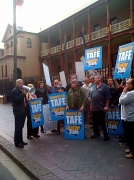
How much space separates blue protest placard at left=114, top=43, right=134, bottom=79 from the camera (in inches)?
220

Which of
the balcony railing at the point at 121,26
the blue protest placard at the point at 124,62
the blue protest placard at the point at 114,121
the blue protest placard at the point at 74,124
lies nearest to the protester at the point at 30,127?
the blue protest placard at the point at 74,124

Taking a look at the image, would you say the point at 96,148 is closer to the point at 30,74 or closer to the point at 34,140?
the point at 34,140

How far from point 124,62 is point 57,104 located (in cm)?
246

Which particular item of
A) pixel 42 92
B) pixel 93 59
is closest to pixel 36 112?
pixel 42 92

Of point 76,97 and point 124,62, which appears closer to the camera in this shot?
point 124,62

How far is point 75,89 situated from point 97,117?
39.8 inches

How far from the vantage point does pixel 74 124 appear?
632cm

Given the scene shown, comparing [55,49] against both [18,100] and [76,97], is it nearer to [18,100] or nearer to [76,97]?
[76,97]

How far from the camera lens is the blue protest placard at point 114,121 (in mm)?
6285

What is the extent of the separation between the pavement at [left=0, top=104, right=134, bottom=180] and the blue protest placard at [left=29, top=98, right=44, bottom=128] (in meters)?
0.50

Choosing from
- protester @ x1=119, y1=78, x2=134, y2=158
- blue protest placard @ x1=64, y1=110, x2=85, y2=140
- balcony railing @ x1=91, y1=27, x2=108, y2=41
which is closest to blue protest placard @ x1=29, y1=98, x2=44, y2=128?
blue protest placard @ x1=64, y1=110, x2=85, y2=140

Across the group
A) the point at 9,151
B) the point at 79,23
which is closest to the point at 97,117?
the point at 9,151

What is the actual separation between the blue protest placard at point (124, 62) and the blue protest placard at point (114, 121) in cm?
105

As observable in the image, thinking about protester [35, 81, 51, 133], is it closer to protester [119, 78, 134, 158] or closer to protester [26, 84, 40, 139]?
protester [26, 84, 40, 139]
